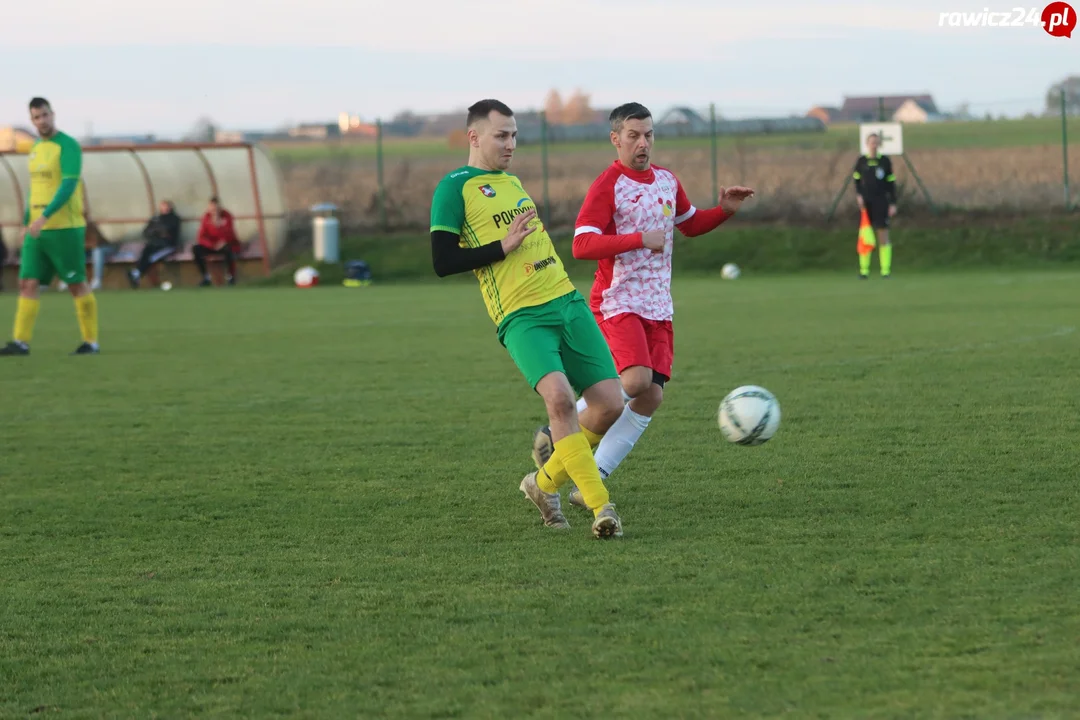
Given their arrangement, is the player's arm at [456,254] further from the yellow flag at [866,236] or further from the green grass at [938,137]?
the green grass at [938,137]

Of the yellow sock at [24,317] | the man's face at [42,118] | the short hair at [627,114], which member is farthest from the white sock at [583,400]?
the yellow sock at [24,317]

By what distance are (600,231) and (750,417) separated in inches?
42.2

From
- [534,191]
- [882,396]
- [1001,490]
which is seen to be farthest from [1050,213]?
[1001,490]

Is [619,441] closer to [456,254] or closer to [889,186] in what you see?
[456,254]

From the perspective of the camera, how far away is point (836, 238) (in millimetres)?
27609

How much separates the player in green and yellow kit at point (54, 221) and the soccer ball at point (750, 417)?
8.16 metres

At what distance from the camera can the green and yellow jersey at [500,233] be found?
576 centimetres

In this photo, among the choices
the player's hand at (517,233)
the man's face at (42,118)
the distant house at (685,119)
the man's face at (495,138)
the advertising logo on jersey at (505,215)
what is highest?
the distant house at (685,119)

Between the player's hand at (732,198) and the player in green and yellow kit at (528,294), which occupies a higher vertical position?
the player's hand at (732,198)

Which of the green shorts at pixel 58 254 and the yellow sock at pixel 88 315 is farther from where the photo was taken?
the yellow sock at pixel 88 315

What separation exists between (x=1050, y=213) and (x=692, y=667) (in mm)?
25520

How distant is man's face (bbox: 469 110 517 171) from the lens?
5.74m

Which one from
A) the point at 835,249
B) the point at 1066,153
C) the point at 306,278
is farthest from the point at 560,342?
the point at 1066,153

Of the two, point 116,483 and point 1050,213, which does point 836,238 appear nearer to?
point 1050,213
